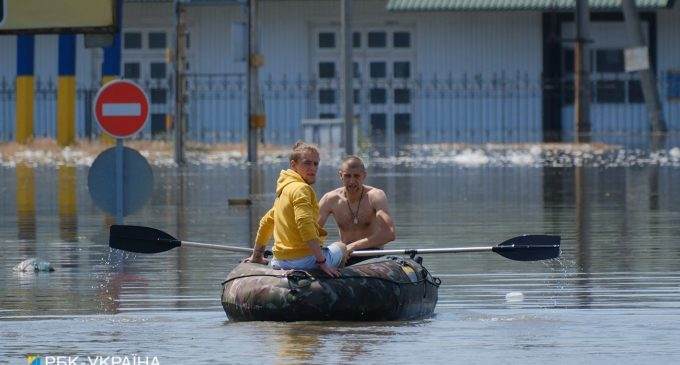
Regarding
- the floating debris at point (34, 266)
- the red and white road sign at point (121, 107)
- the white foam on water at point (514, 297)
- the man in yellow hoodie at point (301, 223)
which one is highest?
the red and white road sign at point (121, 107)

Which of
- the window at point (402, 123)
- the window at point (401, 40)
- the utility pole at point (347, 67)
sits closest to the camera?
the utility pole at point (347, 67)

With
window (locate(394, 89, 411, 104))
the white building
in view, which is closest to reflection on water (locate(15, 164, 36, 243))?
the white building

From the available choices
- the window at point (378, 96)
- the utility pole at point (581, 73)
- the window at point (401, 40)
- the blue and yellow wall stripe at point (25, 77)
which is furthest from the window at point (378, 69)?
the blue and yellow wall stripe at point (25, 77)

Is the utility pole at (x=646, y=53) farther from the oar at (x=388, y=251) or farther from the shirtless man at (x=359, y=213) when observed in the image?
the shirtless man at (x=359, y=213)

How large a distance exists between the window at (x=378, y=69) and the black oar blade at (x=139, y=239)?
46.9 metres

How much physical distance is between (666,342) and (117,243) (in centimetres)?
505

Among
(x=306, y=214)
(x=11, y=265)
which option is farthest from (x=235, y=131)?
(x=306, y=214)

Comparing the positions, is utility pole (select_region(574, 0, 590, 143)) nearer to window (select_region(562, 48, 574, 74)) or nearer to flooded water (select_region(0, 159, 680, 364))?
window (select_region(562, 48, 574, 74))

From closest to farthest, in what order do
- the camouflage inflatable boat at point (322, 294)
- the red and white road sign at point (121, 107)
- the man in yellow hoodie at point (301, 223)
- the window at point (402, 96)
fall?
the camouflage inflatable boat at point (322, 294) → the man in yellow hoodie at point (301, 223) → the red and white road sign at point (121, 107) → the window at point (402, 96)

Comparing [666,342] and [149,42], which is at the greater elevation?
[149,42]

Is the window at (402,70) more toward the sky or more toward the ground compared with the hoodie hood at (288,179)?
more toward the sky

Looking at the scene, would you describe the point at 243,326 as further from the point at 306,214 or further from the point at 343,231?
the point at 343,231

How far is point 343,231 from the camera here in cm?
1411

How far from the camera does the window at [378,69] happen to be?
203 ft
